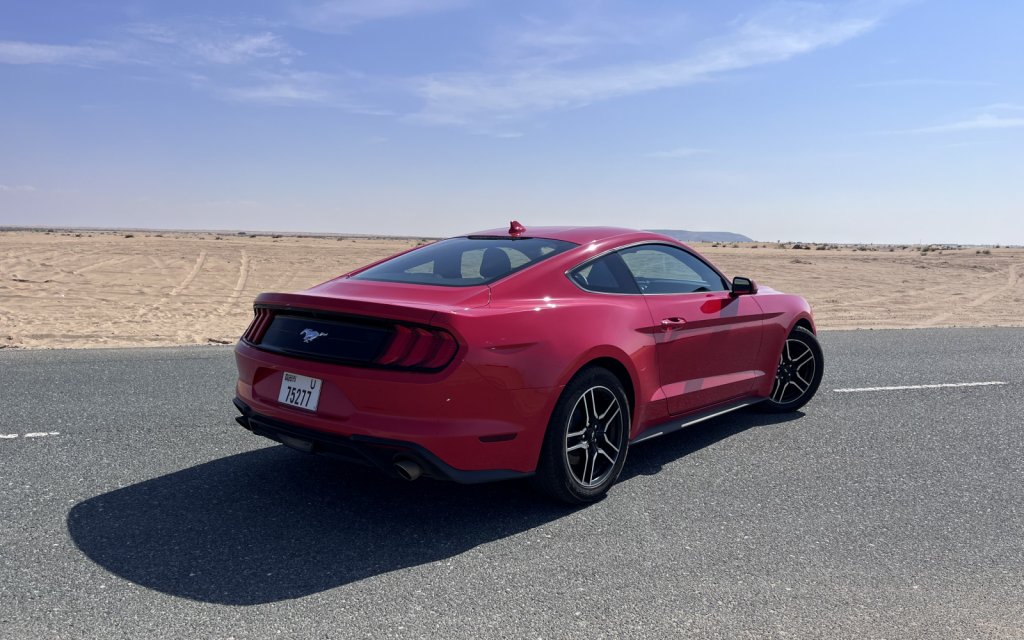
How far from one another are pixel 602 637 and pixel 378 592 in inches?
35.2

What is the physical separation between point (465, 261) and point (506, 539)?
1.60 metres

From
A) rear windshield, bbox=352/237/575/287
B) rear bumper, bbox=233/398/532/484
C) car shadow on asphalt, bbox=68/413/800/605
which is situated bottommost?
car shadow on asphalt, bbox=68/413/800/605

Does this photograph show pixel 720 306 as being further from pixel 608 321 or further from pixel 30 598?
pixel 30 598

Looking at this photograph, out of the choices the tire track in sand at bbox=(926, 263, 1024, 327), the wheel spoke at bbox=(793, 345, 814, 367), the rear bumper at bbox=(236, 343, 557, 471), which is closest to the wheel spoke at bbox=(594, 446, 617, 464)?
the rear bumper at bbox=(236, 343, 557, 471)

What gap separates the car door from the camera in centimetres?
479

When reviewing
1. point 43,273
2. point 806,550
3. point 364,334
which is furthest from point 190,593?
point 43,273

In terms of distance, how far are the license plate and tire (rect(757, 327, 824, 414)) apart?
377cm

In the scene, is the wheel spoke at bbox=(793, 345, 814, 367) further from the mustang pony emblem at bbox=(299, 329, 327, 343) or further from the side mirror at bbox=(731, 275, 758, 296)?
the mustang pony emblem at bbox=(299, 329, 327, 343)

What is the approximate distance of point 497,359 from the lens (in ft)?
12.1

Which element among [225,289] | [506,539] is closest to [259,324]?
[506,539]

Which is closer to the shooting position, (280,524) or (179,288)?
(280,524)

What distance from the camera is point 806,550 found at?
144 inches

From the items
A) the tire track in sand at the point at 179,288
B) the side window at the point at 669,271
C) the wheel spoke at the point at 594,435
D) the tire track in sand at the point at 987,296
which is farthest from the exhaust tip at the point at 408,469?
the tire track in sand at the point at 987,296

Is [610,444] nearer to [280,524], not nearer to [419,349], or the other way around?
[419,349]
